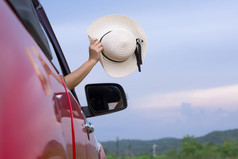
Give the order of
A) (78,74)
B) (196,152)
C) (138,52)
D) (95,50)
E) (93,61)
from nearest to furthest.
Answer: (78,74)
(93,61)
(95,50)
(138,52)
(196,152)

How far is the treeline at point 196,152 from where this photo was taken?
1560 centimetres

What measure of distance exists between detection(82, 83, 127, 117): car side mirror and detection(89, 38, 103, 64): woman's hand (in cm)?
32

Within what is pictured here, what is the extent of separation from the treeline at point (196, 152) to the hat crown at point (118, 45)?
410 inches

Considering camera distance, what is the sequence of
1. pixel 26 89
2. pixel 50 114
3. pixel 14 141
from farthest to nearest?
pixel 50 114 → pixel 26 89 → pixel 14 141

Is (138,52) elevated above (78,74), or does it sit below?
above

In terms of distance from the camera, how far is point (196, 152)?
18.1m

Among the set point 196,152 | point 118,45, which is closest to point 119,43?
point 118,45

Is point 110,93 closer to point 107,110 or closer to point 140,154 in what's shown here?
point 107,110

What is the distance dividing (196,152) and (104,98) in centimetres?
1547

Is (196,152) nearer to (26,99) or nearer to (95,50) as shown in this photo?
(95,50)

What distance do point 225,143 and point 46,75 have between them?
2025 centimetres

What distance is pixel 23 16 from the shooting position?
1401 millimetres

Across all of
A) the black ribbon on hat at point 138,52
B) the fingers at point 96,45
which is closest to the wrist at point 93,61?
the fingers at point 96,45

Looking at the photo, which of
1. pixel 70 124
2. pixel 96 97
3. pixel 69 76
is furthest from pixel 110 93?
pixel 70 124
